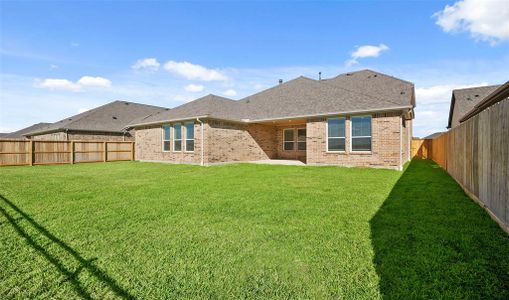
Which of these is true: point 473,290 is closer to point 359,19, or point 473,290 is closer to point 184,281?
point 184,281

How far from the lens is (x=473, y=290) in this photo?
2.14 meters

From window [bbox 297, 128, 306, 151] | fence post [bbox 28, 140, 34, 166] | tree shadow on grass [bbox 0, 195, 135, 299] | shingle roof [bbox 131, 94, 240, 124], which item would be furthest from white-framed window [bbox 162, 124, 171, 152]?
tree shadow on grass [bbox 0, 195, 135, 299]

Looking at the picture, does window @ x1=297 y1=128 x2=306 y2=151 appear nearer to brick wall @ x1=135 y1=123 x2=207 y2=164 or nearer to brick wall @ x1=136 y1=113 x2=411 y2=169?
brick wall @ x1=136 y1=113 x2=411 y2=169

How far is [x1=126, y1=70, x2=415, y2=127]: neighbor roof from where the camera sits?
12.6 metres

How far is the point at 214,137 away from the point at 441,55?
1374 centimetres

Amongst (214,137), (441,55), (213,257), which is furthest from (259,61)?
(213,257)

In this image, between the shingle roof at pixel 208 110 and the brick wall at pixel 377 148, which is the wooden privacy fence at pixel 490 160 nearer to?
the brick wall at pixel 377 148

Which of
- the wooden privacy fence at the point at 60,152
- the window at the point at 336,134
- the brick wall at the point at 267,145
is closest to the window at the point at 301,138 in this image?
the brick wall at the point at 267,145

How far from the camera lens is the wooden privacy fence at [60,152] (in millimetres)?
14852

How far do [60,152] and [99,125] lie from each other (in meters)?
6.05

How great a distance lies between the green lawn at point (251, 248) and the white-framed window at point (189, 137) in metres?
9.61

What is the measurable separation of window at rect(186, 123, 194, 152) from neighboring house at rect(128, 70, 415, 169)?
0.04 metres

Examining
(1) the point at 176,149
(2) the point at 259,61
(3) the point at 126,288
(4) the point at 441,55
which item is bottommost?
(3) the point at 126,288

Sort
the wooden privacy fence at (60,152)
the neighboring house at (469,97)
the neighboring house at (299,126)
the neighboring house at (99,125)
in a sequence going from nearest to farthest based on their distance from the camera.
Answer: the neighboring house at (299,126) < the wooden privacy fence at (60,152) < the neighboring house at (469,97) < the neighboring house at (99,125)
